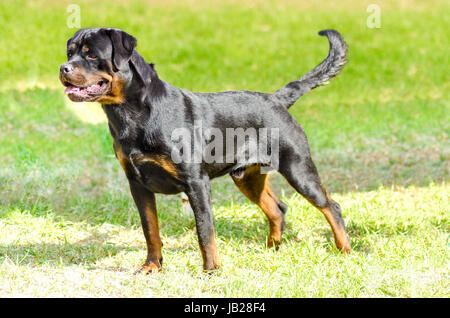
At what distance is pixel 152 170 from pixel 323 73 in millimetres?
1839

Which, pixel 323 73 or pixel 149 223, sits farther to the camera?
pixel 323 73

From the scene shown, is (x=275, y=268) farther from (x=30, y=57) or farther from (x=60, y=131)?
(x=30, y=57)

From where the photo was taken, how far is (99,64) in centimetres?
405

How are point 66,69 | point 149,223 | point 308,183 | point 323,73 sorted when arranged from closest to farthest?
point 66,69
point 149,223
point 308,183
point 323,73

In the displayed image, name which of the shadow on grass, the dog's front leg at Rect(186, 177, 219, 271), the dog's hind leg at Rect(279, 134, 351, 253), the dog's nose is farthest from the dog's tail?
the shadow on grass

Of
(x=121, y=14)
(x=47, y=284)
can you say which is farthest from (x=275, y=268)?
(x=121, y=14)

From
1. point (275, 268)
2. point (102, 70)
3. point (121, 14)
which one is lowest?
point (275, 268)

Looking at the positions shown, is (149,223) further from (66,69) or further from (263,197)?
(66,69)

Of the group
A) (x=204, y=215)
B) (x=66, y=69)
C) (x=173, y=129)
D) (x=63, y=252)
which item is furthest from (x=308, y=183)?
(x=63, y=252)

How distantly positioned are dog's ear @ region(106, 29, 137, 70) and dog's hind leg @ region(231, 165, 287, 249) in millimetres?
1451

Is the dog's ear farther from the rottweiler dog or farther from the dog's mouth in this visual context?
the dog's mouth

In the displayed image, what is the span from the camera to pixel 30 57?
11406mm
